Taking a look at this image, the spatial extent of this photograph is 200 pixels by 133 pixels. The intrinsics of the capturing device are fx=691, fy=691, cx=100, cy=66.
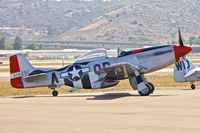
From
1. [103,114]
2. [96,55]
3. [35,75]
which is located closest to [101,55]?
[96,55]

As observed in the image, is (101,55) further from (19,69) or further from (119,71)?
(19,69)

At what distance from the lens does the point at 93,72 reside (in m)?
29.0

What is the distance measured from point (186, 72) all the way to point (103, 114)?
1294 centimetres

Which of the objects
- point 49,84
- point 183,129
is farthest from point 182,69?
point 183,129

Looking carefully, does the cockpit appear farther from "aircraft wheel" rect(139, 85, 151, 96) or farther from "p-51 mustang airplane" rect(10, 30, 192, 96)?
"aircraft wheel" rect(139, 85, 151, 96)

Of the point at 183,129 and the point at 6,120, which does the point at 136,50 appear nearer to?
the point at 6,120

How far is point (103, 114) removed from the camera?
2047 centimetres

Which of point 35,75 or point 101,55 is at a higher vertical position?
point 101,55

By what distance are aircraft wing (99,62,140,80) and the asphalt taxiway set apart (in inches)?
48.4

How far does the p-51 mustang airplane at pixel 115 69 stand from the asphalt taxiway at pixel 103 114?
1066mm

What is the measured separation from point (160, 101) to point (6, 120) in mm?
7177

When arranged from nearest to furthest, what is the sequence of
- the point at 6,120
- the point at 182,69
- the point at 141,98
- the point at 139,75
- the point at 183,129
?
the point at 183,129
the point at 6,120
the point at 141,98
the point at 139,75
the point at 182,69

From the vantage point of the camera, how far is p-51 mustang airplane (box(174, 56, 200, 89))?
32.5 meters

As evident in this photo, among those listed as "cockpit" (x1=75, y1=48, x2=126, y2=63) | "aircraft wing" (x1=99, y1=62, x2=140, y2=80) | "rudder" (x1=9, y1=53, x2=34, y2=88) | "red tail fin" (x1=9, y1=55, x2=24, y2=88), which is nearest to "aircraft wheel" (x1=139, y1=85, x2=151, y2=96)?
"aircraft wing" (x1=99, y1=62, x2=140, y2=80)
